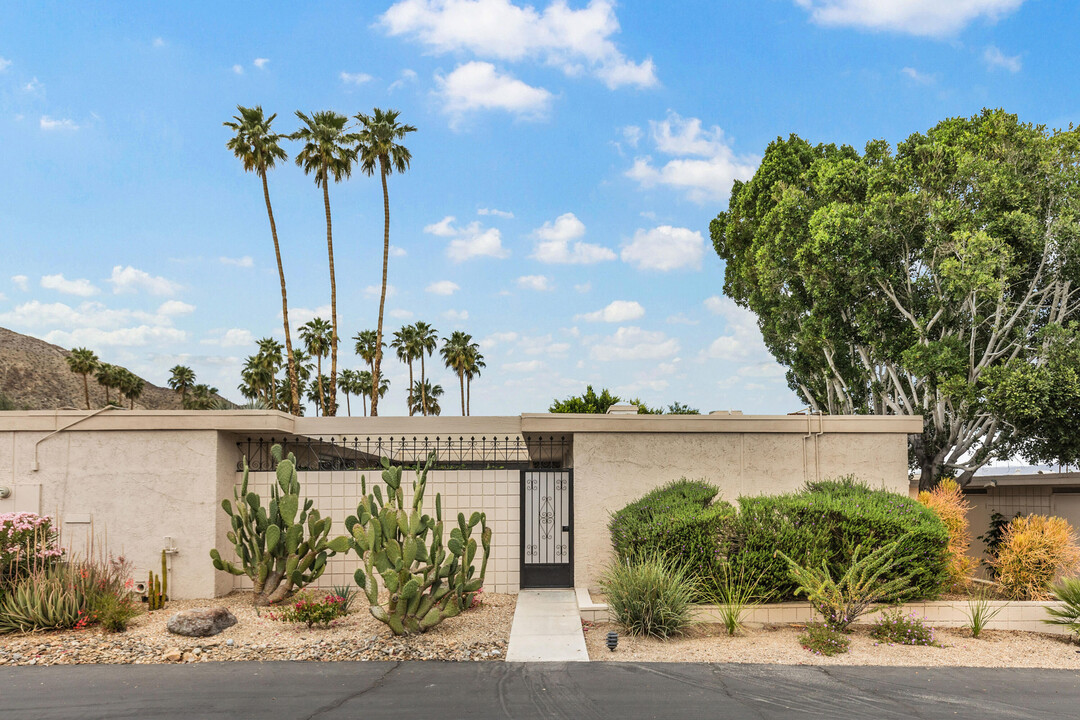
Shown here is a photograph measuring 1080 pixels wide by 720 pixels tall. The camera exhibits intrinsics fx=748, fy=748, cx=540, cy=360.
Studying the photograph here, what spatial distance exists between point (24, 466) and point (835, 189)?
941 inches

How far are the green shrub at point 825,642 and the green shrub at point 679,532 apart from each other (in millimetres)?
1588

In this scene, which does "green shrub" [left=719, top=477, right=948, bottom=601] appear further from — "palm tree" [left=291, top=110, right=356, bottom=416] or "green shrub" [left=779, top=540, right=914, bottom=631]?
"palm tree" [left=291, top=110, right=356, bottom=416]

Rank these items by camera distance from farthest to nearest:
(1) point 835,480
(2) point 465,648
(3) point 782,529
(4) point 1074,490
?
1. (4) point 1074,490
2. (1) point 835,480
3. (3) point 782,529
4. (2) point 465,648

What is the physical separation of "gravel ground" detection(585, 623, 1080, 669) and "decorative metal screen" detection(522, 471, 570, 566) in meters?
2.61

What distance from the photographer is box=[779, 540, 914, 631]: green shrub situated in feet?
33.9

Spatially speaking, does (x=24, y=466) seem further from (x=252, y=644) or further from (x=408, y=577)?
(x=408, y=577)

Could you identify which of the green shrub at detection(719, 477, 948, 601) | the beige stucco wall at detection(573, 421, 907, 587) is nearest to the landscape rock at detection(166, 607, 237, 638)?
the beige stucco wall at detection(573, 421, 907, 587)

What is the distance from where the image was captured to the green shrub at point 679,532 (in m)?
11.2

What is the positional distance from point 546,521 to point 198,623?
5814 mm

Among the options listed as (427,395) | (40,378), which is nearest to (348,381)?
(427,395)

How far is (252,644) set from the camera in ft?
32.7

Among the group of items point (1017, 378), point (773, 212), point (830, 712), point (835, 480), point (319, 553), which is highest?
point (773, 212)

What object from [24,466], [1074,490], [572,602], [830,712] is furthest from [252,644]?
[1074,490]

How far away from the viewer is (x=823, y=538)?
1120 cm
